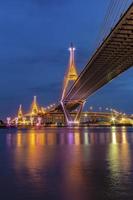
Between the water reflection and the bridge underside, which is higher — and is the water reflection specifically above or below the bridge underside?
below

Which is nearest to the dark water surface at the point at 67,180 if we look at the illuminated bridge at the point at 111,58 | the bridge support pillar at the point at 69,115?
the illuminated bridge at the point at 111,58

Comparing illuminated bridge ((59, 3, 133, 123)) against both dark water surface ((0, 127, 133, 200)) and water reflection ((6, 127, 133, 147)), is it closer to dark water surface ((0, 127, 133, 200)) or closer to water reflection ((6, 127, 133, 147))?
water reflection ((6, 127, 133, 147))

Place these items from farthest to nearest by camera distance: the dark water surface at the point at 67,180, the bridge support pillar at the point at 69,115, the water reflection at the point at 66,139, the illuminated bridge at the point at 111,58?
the bridge support pillar at the point at 69,115 → the water reflection at the point at 66,139 → the illuminated bridge at the point at 111,58 → the dark water surface at the point at 67,180

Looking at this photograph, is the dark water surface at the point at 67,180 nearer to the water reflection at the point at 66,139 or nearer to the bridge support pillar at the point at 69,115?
the water reflection at the point at 66,139

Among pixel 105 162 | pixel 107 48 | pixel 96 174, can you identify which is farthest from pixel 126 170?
pixel 107 48

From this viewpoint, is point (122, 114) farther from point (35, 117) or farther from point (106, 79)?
point (106, 79)

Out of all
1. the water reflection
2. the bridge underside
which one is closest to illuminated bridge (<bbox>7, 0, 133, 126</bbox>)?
the bridge underside

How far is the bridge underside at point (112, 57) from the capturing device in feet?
96.8

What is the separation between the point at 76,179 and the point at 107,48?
75.7 ft

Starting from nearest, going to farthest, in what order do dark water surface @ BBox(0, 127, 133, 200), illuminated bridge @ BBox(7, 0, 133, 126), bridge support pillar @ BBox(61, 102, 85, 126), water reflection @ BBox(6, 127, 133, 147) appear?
dark water surface @ BBox(0, 127, 133, 200), illuminated bridge @ BBox(7, 0, 133, 126), water reflection @ BBox(6, 127, 133, 147), bridge support pillar @ BBox(61, 102, 85, 126)

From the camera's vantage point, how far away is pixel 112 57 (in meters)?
40.9

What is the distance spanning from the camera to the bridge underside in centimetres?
2950

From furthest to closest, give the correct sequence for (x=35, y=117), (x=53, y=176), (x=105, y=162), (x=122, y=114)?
(x=122, y=114) → (x=35, y=117) → (x=105, y=162) → (x=53, y=176)

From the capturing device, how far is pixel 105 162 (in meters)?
19.2
